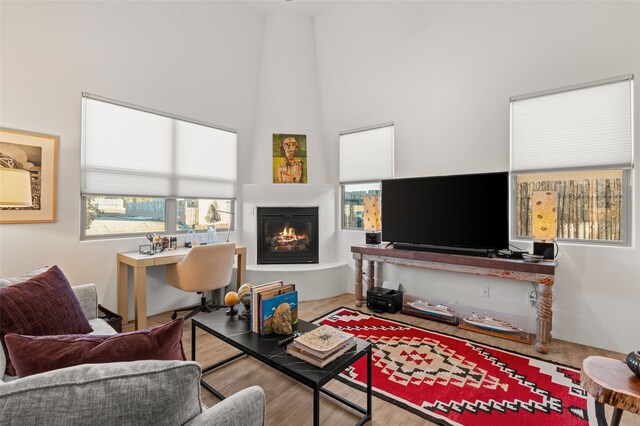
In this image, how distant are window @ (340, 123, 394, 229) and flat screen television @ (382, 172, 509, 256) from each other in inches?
17.9

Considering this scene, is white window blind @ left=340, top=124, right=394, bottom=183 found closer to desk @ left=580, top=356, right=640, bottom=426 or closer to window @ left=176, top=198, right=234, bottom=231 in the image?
window @ left=176, top=198, right=234, bottom=231

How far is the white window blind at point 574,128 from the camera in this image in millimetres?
2645

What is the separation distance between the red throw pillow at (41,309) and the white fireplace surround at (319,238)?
247cm

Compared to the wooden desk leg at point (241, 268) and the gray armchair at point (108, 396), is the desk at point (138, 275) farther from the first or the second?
the gray armchair at point (108, 396)

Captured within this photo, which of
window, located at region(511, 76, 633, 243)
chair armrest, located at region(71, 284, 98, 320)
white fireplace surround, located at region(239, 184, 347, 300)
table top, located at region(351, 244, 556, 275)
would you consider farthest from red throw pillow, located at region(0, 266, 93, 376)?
window, located at region(511, 76, 633, 243)

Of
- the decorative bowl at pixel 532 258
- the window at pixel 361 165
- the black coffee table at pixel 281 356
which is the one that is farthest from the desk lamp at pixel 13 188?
the decorative bowl at pixel 532 258

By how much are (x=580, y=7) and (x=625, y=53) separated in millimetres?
573

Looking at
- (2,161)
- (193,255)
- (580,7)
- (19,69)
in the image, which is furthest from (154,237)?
(580,7)

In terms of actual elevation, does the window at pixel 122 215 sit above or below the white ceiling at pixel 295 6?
below

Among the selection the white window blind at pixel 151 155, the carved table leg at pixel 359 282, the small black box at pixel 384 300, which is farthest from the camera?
the carved table leg at pixel 359 282

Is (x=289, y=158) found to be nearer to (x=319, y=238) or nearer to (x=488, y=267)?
(x=319, y=238)

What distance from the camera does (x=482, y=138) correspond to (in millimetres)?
3314

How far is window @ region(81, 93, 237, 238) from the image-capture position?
3.11 meters

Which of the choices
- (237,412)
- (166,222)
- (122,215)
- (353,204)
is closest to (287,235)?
(353,204)
